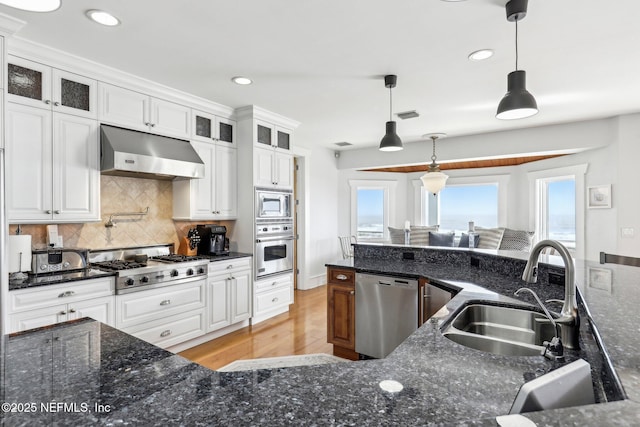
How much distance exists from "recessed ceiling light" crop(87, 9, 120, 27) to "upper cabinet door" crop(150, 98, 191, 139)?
3.55 ft

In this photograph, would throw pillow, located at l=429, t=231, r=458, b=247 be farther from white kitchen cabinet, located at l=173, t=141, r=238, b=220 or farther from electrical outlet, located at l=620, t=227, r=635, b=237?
white kitchen cabinet, located at l=173, t=141, r=238, b=220

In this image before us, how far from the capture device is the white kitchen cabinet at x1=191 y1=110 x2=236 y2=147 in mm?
3643

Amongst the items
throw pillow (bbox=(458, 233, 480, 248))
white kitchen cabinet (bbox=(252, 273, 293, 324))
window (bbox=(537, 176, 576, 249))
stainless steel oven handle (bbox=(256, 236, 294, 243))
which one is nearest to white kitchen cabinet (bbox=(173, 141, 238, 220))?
stainless steel oven handle (bbox=(256, 236, 294, 243))

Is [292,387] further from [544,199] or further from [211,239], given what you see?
[544,199]

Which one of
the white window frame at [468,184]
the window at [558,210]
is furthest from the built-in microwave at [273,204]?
the window at [558,210]

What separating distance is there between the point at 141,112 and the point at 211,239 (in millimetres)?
1384

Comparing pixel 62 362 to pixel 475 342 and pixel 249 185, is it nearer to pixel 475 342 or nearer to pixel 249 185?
pixel 475 342

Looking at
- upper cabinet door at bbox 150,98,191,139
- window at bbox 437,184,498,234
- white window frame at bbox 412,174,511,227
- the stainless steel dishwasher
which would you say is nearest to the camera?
the stainless steel dishwasher

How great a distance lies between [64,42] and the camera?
95.8 inches

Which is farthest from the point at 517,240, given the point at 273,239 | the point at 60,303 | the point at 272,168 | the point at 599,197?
the point at 60,303

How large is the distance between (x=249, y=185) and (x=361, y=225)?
349 cm

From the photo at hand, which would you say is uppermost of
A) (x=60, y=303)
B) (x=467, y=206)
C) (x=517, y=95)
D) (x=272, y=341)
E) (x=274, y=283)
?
(x=517, y=95)

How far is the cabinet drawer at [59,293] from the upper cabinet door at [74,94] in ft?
4.29

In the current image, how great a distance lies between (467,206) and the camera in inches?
268
